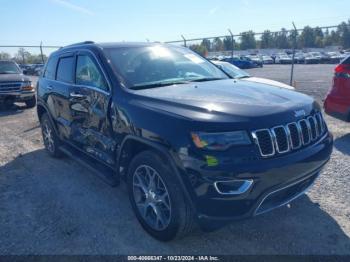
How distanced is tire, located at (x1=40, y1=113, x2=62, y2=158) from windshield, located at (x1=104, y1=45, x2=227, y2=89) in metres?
2.21

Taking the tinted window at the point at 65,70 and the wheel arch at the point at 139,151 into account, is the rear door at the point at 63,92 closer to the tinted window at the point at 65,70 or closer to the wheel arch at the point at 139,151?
the tinted window at the point at 65,70

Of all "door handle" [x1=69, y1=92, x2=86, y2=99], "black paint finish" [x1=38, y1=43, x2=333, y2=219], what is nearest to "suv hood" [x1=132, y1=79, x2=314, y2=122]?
"black paint finish" [x1=38, y1=43, x2=333, y2=219]

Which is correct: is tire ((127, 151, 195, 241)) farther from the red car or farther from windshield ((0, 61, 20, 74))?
windshield ((0, 61, 20, 74))

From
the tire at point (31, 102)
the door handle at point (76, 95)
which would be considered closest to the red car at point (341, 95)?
the door handle at point (76, 95)

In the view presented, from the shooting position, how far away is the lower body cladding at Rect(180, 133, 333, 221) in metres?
2.62

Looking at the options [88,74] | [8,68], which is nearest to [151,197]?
[88,74]

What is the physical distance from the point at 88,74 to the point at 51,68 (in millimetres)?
1751

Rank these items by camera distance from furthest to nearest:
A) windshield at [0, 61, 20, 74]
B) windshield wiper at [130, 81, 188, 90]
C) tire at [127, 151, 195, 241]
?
windshield at [0, 61, 20, 74] < windshield wiper at [130, 81, 188, 90] < tire at [127, 151, 195, 241]

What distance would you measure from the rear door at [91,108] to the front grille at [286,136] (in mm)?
1677

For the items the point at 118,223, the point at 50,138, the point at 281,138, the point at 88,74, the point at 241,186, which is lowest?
the point at 118,223

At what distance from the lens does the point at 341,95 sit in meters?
6.08

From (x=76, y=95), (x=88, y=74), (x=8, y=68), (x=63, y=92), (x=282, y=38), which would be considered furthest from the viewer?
(x=282, y=38)

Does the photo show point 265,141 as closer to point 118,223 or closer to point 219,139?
point 219,139

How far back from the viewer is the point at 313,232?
3297mm
